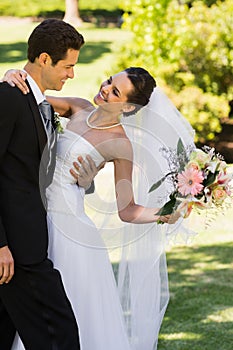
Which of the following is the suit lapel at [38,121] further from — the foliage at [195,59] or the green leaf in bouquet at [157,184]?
the foliage at [195,59]

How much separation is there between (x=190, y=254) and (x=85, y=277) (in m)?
3.29

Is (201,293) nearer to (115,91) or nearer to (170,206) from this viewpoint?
(170,206)

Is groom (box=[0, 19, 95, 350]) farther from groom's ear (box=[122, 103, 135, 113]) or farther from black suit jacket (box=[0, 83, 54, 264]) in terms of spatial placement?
groom's ear (box=[122, 103, 135, 113])

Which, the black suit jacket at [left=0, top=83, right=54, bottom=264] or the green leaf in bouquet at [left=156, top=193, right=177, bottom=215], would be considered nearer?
the black suit jacket at [left=0, top=83, right=54, bottom=264]

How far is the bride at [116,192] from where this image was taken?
3613 millimetres

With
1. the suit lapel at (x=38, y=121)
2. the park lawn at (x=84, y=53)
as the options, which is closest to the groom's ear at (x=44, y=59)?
the suit lapel at (x=38, y=121)

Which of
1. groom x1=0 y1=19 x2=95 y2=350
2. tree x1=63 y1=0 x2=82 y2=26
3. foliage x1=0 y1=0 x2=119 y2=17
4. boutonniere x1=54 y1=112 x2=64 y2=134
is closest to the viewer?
groom x1=0 y1=19 x2=95 y2=350

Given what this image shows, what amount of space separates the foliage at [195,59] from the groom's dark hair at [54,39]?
7.03 meters

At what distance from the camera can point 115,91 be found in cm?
363

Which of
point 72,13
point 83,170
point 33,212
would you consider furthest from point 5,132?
point 72,13

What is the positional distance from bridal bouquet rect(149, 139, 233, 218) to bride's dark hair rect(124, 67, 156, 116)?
14.6 inches

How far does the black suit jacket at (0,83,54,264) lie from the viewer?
3109 mm

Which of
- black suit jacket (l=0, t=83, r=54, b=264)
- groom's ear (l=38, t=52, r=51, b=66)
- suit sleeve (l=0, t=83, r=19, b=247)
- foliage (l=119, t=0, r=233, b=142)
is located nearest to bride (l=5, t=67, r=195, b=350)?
black suit jacket (l=0, t=83, r=54, b=264)

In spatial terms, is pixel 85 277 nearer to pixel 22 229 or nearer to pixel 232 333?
pixel 22 229
